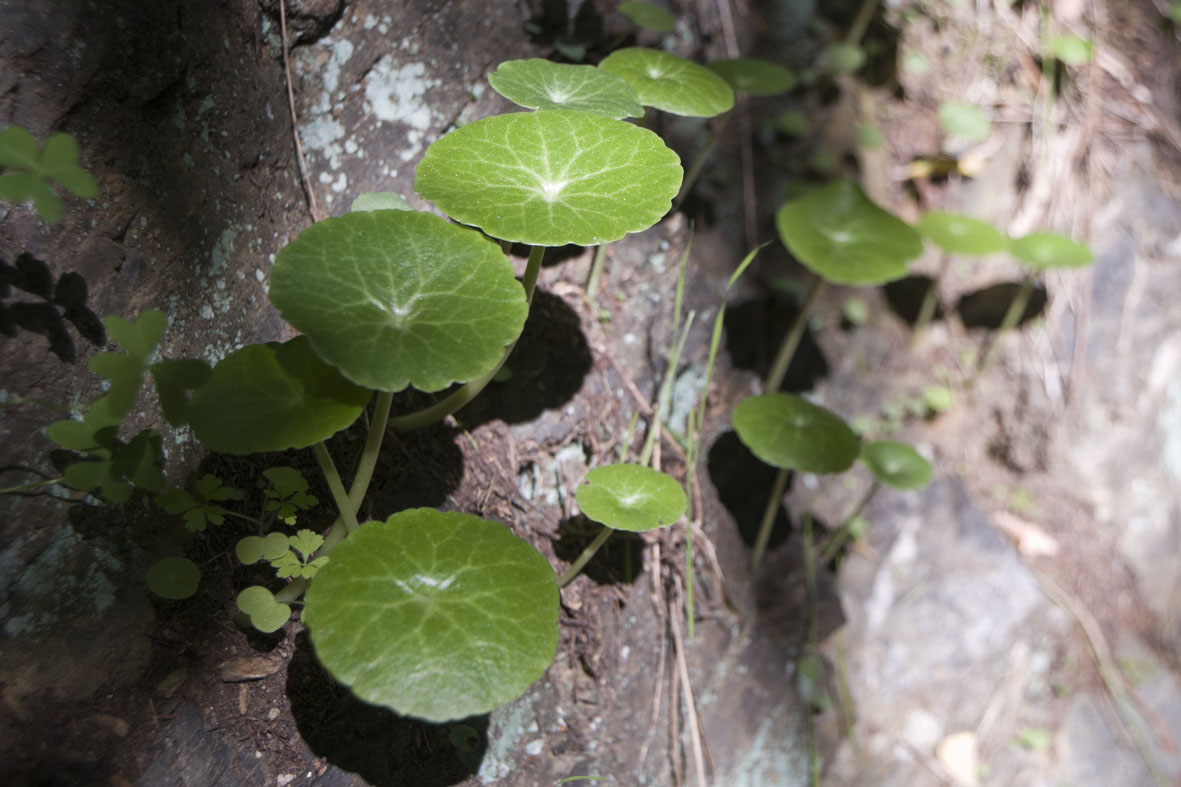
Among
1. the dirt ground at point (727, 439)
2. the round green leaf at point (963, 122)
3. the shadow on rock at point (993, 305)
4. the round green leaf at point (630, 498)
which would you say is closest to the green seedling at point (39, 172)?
the dirt ground at point (727, 439)

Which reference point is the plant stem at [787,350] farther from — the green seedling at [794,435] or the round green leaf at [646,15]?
the round green leaf at [646,15]

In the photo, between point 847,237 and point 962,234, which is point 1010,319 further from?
point 847,237

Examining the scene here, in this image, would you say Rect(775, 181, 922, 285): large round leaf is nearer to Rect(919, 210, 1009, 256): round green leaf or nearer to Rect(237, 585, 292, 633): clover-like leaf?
Rect(919, 210, 1009, 256): round green leaf

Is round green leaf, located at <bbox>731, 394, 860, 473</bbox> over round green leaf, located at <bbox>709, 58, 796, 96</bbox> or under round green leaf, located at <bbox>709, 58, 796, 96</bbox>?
under

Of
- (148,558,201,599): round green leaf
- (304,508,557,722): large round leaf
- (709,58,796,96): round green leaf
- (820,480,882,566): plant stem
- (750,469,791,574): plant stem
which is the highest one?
(709,58,796,96): round green leaf

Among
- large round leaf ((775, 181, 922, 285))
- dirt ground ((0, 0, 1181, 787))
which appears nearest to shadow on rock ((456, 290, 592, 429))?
dirt ground ((0, 0, 1181, 787))

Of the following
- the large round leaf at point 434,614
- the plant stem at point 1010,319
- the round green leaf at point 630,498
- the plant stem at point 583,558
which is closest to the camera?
the large round leaf at point 434,614
